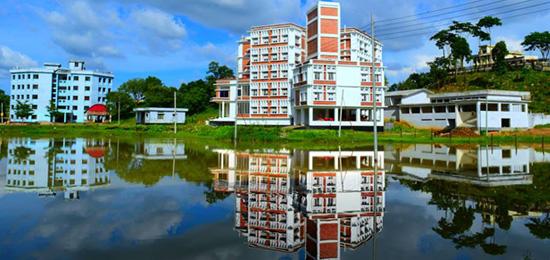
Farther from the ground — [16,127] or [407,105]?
[407,105]

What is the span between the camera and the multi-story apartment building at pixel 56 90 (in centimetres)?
8844

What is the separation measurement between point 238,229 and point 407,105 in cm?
5811

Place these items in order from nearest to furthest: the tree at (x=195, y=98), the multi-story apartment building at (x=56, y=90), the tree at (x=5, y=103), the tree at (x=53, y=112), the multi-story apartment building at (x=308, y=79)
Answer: the multi-story apartment building at (x=308, y=79)
the tree at (x=195, y=98)
the tree at (x=53, y=112)
the multi-story apartment building at (x=56, y=90)
the tree at (x=5, y=103)

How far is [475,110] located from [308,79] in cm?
2379

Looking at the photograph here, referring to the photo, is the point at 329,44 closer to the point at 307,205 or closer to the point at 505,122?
the point at 505,122

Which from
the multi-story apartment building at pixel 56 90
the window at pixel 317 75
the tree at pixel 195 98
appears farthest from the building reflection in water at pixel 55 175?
the multi-story apartment building at pixel 56 90

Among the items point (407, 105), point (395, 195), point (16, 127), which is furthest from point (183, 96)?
point (395, 195)

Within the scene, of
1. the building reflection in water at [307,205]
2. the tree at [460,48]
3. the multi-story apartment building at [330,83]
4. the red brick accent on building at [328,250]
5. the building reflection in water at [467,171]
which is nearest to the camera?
the red brick accent on building at [328,250]

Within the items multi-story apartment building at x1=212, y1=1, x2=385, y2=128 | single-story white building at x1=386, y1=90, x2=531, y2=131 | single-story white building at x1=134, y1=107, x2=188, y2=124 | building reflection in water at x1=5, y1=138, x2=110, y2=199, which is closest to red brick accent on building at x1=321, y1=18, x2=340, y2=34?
multi-story apartment building at x1=212, y1=1, x2=385, y2=128

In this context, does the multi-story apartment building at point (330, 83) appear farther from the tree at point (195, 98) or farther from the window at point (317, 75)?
the tree at point (195, 98)

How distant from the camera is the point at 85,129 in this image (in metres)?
65.4

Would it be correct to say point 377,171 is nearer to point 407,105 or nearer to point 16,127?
point 407,105

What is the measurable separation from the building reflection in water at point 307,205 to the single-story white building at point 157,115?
56013 mm

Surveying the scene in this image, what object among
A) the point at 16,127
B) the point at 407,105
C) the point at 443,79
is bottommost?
the point at 16,127
